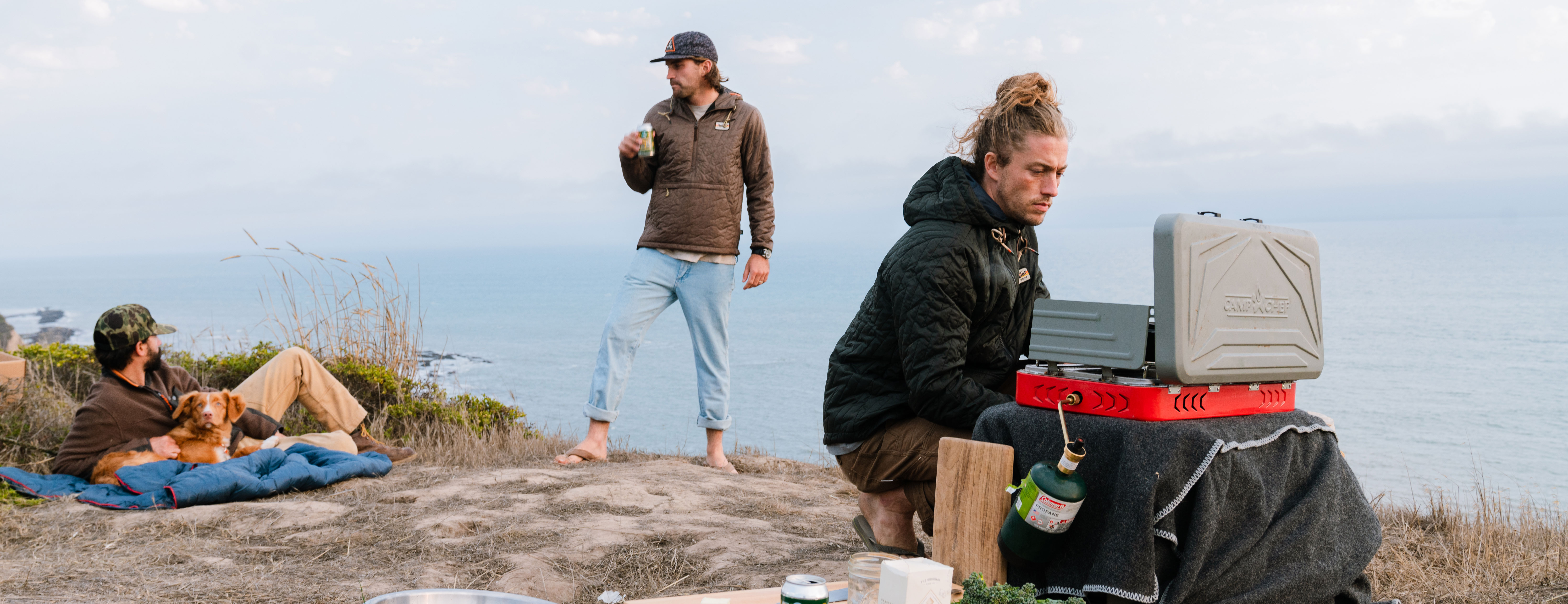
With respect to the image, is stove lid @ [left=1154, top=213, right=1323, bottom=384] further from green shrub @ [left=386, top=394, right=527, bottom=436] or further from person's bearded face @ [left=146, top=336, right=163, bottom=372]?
green shrub @ [left=386, top=394, right=527, bottom=436]

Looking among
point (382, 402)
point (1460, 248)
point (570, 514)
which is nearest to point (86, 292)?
point (382, 402)

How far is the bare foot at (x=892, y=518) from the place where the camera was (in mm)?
Answer: 3098

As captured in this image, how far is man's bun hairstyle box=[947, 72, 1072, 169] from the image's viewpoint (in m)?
2.74

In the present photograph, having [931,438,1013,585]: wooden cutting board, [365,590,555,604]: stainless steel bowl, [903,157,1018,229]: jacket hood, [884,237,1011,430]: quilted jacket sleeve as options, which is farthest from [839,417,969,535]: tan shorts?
[365,590,555,604]: stainless steel bowl

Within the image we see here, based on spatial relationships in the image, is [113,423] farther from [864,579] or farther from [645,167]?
[864,579]

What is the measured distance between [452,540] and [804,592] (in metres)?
2.47

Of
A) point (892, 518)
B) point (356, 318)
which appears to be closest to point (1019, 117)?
point (892, 518)

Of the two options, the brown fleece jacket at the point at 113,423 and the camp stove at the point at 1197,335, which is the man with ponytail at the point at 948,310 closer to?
the camp stove at the point at 1197,335

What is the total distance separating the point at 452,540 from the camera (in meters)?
3.86

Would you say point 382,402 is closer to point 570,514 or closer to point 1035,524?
point 570,514

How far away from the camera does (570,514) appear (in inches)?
165

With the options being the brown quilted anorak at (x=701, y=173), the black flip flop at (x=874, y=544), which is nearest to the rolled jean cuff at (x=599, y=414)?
the brown quilted anorak at (x=701, y=173)

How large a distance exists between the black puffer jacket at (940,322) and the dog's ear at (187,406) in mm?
3334

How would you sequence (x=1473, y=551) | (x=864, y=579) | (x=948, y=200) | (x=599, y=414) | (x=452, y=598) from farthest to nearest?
1. (x=599, y=414)
2. (x=1473, y=551)
3. (x=948, y=200)
4. (x=864, y=579)
5. (x=452, y=598)
